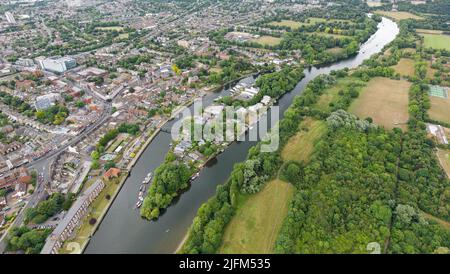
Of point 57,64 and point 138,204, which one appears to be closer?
point 138,204

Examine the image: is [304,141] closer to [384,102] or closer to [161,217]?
[384,102]

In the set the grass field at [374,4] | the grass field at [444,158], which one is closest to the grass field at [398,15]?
the grass field at [374,4]

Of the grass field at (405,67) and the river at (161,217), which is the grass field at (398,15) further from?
the river at (161,217)

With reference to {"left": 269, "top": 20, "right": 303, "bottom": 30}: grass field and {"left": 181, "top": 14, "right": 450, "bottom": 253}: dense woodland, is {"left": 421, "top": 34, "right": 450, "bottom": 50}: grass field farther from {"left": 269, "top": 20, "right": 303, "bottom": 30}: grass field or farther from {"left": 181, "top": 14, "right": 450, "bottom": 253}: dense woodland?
{"left": 181, "top": 14, "right": 450, "bottom": 253}: dense woodland

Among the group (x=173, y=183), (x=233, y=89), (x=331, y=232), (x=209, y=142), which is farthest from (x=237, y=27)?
(x=331, y=232)

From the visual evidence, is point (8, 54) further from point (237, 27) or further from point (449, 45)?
point (449, 45)

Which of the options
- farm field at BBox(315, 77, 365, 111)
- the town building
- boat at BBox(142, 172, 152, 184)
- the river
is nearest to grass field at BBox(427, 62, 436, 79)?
farm field at BBox(315, 77, 365, 111)

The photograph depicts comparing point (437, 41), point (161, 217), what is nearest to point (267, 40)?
point (437, 41)
